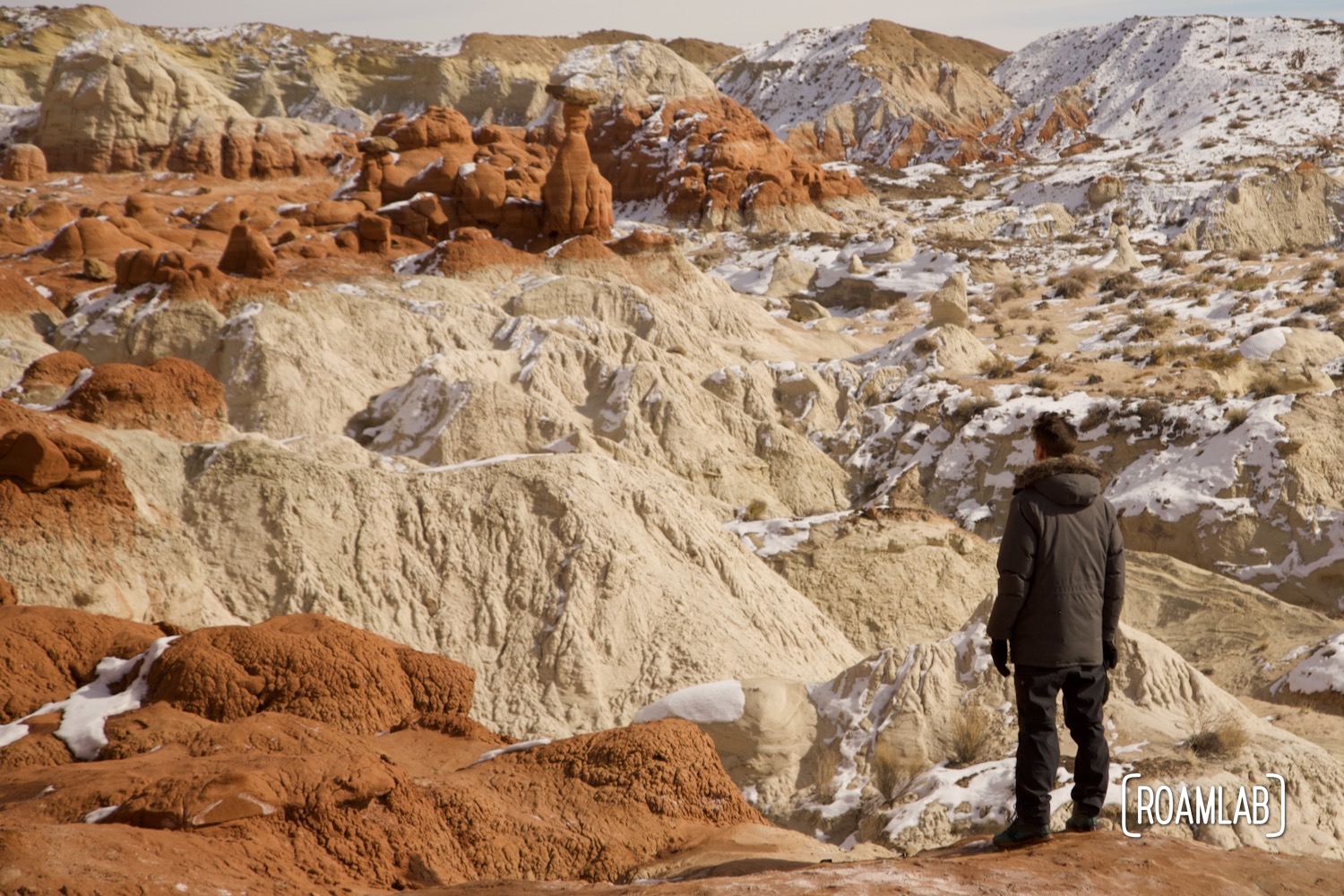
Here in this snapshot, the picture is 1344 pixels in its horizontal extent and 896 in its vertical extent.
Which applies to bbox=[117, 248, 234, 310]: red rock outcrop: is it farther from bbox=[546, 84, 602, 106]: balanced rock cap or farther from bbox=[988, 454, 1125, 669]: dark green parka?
bbox=[988, 454, 1125, 669]: dark green parka

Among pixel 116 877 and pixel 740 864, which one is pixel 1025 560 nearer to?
pixel 740 864

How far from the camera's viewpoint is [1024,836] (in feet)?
20.4

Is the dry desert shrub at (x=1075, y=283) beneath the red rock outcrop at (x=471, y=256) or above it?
above

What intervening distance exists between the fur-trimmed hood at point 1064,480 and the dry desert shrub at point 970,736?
5.16 m

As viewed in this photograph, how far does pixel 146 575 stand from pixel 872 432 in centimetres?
1833

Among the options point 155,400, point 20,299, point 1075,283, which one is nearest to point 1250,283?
point 1075,283

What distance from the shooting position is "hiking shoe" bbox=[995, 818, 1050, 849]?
621 centimetres

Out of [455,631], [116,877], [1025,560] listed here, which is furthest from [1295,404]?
[116,877]

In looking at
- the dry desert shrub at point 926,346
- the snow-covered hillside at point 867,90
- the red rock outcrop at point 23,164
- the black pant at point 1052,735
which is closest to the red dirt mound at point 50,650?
the black pant at point 1052,735

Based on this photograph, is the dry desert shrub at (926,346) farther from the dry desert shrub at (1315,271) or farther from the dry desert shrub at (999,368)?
the dry desert shrub at (1315,271)

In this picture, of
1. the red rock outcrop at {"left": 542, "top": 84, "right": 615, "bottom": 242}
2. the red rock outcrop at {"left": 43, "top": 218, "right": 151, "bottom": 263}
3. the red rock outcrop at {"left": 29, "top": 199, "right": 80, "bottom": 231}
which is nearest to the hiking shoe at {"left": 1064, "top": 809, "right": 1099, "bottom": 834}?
the red rock outcrop at {"left": 542, "top": 84, "right": 615, "bottom": 242}

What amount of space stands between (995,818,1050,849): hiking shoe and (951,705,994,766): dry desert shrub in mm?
4613

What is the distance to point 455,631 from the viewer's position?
15.8 meters

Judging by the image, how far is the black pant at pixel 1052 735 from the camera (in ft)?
20.3
